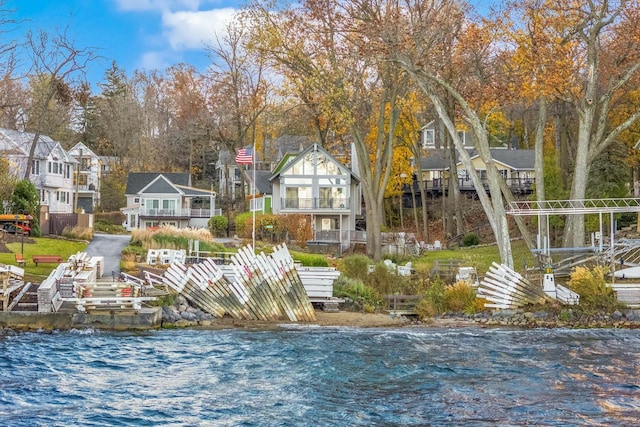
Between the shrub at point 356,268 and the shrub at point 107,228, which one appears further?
the shrub at point 107,228

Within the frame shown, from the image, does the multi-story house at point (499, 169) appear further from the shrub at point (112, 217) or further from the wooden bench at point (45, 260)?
the wooden bench at point (45, 260)

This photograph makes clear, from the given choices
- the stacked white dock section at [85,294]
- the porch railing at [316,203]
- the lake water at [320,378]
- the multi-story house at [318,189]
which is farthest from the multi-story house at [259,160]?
the lake water at [320,378]

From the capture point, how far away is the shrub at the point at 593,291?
2714cm

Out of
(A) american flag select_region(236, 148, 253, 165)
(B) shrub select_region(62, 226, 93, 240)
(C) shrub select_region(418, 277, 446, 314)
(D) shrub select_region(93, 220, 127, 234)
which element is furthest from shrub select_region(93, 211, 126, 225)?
(C) shrub select_region(418, 277, 446, 314)

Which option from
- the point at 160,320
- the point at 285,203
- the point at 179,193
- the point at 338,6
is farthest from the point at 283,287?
the point at 179,193

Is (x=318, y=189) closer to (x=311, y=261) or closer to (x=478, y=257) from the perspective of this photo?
(x=478, y=257)

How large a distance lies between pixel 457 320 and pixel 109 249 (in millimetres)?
19696

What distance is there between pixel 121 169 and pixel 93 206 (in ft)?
19.8

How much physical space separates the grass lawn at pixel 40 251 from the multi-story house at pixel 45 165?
15.1m

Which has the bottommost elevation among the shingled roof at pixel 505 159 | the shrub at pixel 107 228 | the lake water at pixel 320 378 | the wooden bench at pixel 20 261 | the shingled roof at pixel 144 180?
the lake water at pixel 320 378

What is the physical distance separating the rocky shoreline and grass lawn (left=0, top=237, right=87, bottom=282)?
23.3 feet

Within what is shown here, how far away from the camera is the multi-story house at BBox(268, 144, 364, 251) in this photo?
177 feet

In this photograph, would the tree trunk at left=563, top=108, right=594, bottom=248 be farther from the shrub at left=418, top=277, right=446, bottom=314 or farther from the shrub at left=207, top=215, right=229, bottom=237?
the shrub at left=207, top=215, right=229, bottom=237

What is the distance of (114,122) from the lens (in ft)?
268
